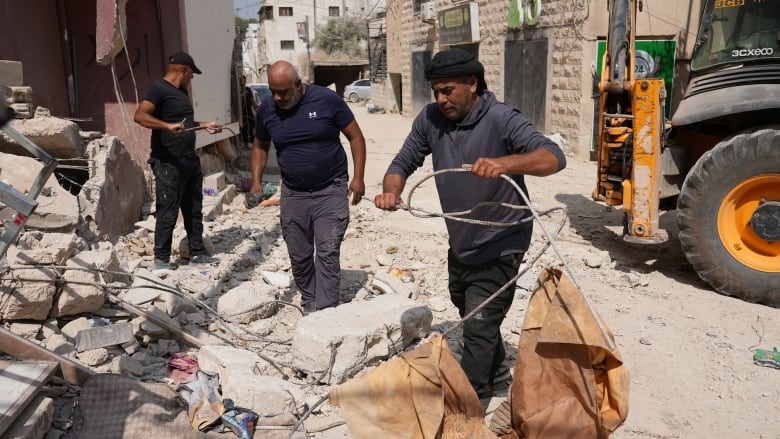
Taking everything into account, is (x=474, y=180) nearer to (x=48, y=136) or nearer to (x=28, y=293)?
(x=28, y=293)

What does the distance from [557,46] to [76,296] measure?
34.8 feet

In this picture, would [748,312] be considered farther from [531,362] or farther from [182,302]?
[182,302]

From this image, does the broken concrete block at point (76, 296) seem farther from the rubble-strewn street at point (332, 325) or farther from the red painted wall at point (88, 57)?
the red painted wall at point (88, 57)

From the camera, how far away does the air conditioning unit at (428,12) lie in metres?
18.3

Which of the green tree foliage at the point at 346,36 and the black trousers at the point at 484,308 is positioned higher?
the green tree foliage at the point at 346,36

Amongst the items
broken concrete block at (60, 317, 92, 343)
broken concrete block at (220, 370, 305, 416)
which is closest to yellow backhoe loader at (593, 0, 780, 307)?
broken concrete block at (220, 370, 305, 416)

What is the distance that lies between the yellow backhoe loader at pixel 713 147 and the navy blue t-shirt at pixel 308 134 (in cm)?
249

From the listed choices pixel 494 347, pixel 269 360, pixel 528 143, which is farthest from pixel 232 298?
pixel 528 143

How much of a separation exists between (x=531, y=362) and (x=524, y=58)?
38.7 ft

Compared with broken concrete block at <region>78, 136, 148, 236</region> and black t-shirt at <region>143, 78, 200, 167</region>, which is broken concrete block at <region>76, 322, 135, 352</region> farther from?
broken concrete block at <region>78, 136, 148, 236</region>

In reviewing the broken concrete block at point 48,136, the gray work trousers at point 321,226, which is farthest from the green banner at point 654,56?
the broken concrete block at point 48,136

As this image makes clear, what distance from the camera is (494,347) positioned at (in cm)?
318

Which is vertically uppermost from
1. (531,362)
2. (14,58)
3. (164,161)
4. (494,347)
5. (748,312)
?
(14,58)

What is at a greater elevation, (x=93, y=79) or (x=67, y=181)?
(x=93, y=79)
